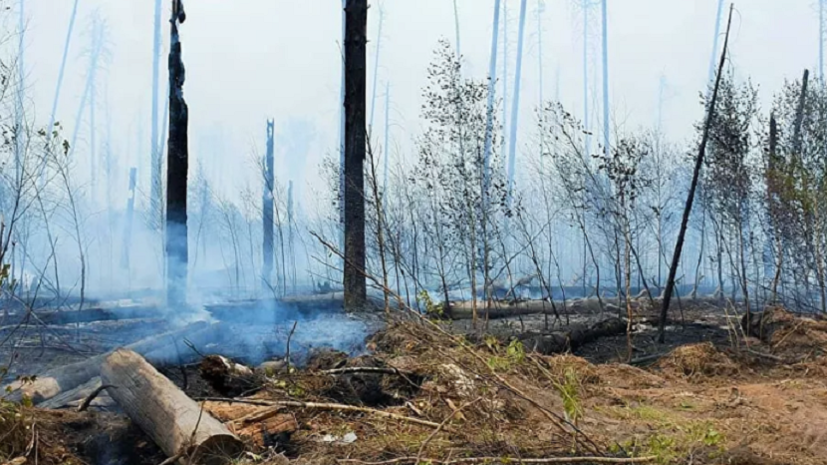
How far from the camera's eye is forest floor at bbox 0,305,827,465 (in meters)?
4.09

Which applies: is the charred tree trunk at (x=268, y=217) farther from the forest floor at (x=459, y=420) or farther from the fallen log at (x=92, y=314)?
the forest floor at (x=459, y=420)

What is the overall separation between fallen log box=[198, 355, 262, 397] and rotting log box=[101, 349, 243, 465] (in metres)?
0.51

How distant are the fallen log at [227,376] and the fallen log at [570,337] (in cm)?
382

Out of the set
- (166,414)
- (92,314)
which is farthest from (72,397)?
(92,314)

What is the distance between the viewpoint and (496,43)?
2625 cm

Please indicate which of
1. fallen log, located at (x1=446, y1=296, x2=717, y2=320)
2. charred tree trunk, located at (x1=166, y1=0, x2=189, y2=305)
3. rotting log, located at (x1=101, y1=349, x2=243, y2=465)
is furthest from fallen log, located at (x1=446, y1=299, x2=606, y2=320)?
rotting log, located at (x1=101, y1=349, x2=243, y2=465)

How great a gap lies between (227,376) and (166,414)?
3.22 ft

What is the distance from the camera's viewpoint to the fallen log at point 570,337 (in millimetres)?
9172

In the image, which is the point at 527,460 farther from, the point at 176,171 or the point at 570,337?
the point at 176,171

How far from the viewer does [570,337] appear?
10203 millimetres

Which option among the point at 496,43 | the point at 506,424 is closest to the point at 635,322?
the point at 506,424

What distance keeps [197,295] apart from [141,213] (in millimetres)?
11904

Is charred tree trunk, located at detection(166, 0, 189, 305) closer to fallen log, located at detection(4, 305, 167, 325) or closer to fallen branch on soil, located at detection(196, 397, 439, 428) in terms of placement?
fallen log, located at detection(4, 305, 167, 325)

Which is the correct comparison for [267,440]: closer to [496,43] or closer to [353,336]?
[353,336]
